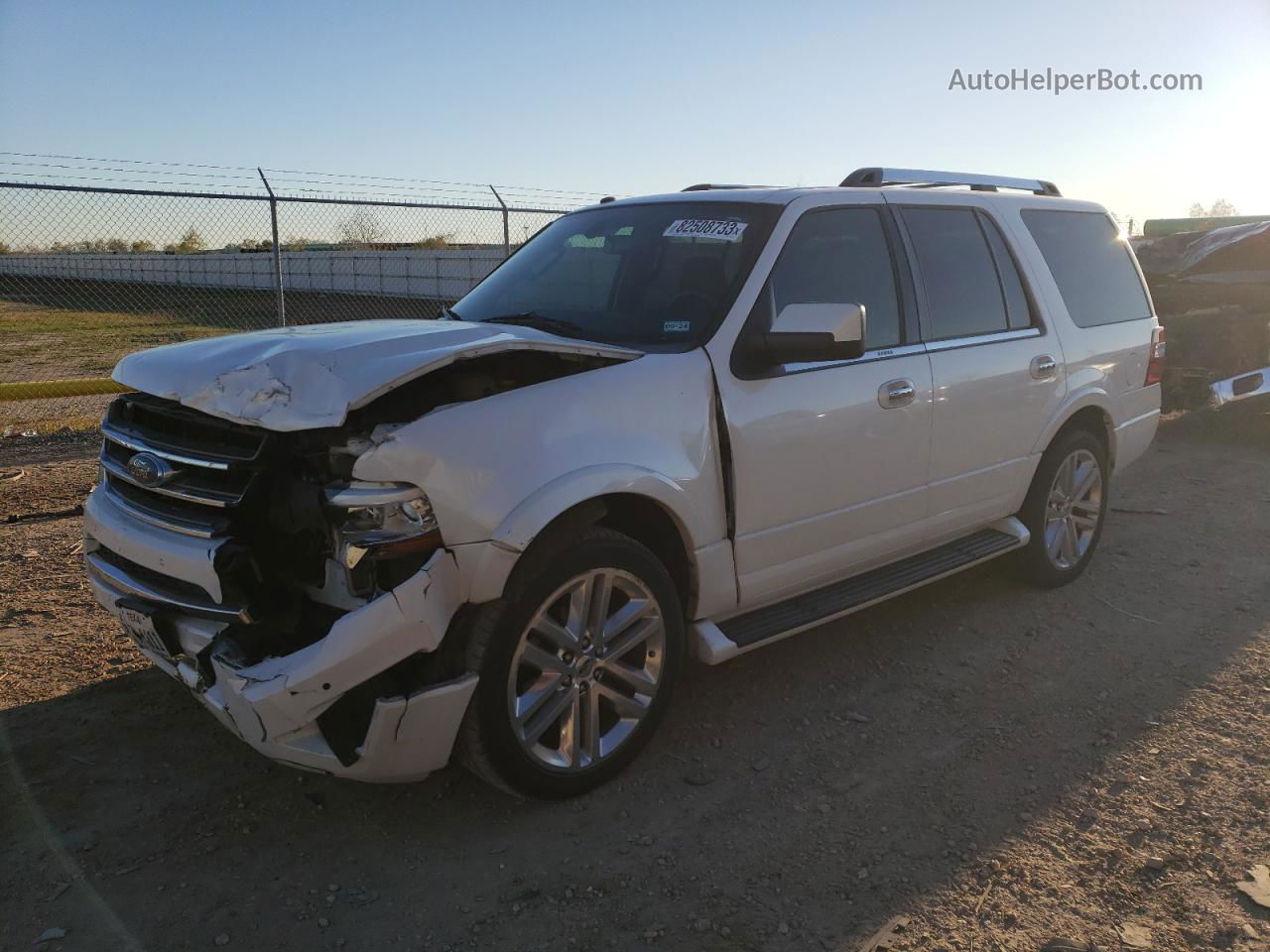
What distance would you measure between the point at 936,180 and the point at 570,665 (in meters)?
3.06

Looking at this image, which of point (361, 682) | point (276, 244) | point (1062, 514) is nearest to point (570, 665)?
point (361, 682)

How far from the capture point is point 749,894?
2779 millimetres

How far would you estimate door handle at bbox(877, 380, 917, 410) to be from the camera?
3.96m

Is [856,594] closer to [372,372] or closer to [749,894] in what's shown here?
[749,894]

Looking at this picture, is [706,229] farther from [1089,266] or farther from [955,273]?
[1089,266]

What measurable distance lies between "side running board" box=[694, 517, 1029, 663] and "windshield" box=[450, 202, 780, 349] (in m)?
1.05

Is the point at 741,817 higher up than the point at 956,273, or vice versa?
the point at 956,273

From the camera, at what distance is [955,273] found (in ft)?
14.8

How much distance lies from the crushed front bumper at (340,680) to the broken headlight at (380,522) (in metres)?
0.08

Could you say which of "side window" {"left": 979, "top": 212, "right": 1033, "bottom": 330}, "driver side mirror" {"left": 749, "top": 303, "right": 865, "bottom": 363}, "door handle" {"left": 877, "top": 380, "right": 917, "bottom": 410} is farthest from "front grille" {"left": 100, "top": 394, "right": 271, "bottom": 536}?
"side window" {"left": 979, "top": 212, "right": 1033, "bottom": 330}

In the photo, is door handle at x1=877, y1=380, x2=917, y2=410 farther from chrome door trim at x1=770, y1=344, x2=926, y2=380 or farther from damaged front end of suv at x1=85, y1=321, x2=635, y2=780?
damaged front end of suv at x1=85, y1=321, x2=635, y2=780

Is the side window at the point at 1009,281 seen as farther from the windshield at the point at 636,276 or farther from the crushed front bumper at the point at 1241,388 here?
the crushed front bumper at the point at 1241,388

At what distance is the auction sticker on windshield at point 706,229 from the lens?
3850 mm

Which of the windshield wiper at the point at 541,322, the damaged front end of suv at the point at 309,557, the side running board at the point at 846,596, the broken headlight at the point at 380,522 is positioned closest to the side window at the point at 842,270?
the windshield wiper at the point at 541,322
